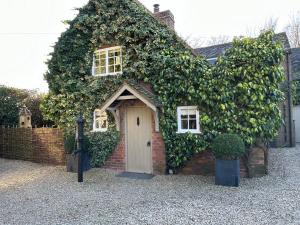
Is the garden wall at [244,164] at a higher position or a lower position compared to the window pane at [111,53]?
lower

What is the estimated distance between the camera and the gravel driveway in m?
5.47

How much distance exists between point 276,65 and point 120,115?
578cm

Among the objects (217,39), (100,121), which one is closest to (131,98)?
(100,121)

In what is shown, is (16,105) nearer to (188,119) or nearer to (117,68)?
(117,68)

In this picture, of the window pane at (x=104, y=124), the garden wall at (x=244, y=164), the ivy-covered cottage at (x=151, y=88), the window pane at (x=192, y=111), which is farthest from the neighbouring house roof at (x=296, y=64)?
the window pane at (x=104, y=124)

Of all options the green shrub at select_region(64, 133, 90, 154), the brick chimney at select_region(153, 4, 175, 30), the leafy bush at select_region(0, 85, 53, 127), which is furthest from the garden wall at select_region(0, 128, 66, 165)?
the brick chimney at select_region(153, 4, 175, 30)

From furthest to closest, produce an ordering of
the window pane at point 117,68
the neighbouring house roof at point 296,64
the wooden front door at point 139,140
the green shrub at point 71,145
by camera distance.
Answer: the neighbouring house roof at point 296,64 < the window pane at point 117,68 < the green shrub at point 71,145 < the wooden front door at point 139,140

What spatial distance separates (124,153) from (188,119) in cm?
292

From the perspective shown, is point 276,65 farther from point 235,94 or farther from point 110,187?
point 110,187

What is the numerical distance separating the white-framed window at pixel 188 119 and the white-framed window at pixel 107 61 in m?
3.23

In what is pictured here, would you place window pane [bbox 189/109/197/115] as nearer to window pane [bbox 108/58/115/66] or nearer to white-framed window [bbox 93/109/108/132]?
white-framed window [bbox 93/109/108/132]

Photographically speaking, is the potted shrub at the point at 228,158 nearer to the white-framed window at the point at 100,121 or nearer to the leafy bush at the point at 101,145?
the leafy bush at the point at 101,145

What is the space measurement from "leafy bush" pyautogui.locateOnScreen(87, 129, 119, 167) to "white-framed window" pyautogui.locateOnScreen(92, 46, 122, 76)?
101 inches

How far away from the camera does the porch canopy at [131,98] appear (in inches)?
355
